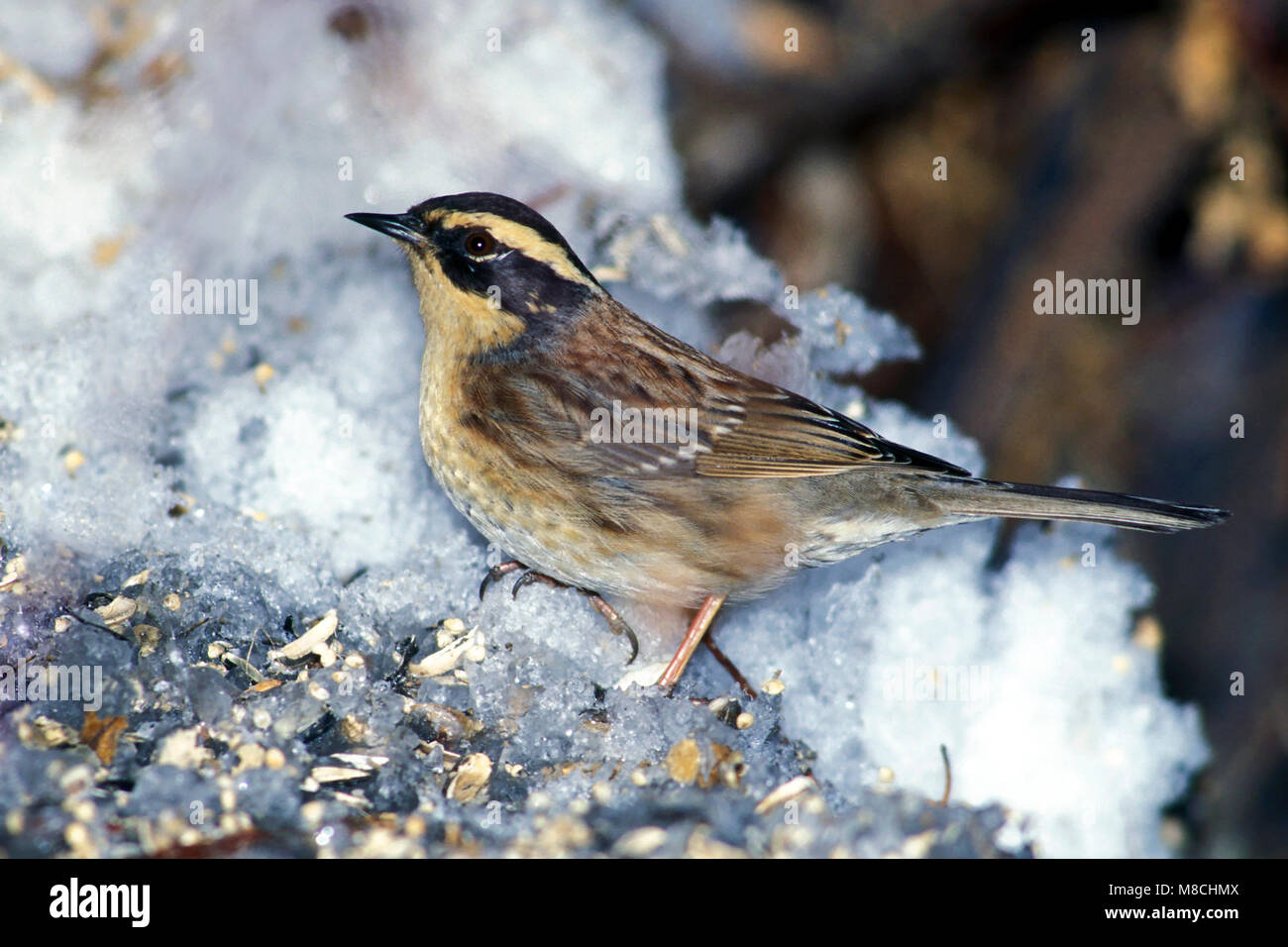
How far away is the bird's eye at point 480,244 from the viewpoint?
4.14m

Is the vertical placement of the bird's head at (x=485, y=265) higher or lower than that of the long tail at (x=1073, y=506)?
higher

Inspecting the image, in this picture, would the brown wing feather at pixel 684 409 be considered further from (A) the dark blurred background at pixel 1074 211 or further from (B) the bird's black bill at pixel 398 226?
(A) the dark blurred background at pixel 1074 211

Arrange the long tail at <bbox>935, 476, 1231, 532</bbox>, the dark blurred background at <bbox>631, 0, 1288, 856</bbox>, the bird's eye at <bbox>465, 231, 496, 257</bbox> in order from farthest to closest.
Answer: the dark blurred background at <bbox>631, 0, 1288, 856</bbox> < the bird's eye at <bbox>465, 231, 496, 257</bbox> < the long tail at <bbox>935, 476, 1231, 532</bbox>

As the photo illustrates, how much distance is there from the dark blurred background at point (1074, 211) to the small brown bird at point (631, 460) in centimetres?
217

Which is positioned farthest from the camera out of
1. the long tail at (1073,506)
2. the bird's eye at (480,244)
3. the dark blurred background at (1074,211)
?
the dark blurred background at (1074,211)

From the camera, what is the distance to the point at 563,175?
541cm

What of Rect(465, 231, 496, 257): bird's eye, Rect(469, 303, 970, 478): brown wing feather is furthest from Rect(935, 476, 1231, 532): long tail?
Rect(465, 231, 496, 257): bird's eye

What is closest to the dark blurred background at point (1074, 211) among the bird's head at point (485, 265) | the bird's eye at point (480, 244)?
the bird's head at point (485, 265)

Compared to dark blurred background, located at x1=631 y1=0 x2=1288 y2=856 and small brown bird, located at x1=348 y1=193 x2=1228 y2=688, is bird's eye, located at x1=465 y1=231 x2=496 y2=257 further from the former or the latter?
dark blurred background, located at x1=631 y1=0 x2=1288 y2=856

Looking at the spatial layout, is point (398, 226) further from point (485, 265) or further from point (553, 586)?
point (553, 586)

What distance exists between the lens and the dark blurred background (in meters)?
5.93

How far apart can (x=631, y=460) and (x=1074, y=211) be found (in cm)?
391
